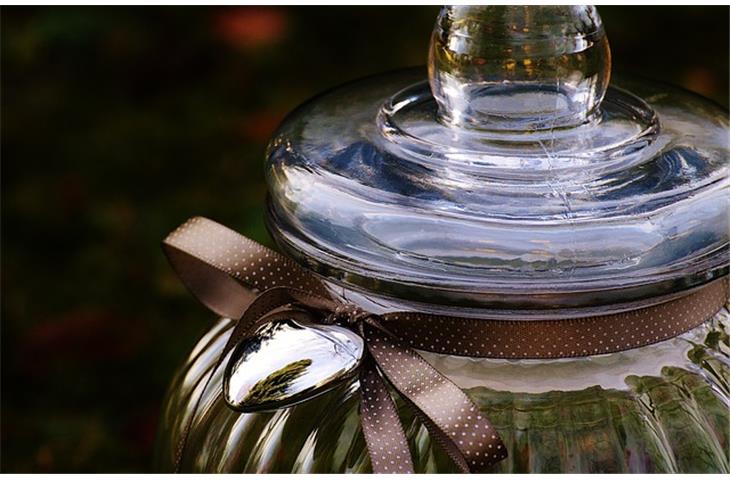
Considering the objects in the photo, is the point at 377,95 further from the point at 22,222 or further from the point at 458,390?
the point at 22,222

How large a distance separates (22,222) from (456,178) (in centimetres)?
128

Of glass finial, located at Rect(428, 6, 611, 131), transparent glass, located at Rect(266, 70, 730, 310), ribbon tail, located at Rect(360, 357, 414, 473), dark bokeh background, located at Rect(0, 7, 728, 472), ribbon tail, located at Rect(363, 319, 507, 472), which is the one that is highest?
glass finial, located at Rect(428, 6, 611, 131)

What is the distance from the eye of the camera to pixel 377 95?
903 mm

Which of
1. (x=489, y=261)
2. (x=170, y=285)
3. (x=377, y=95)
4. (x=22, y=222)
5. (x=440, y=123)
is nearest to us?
(x=489, y=261)

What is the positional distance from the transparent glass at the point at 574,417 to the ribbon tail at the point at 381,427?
0.02 m

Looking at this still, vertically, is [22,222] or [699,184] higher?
[699,184]

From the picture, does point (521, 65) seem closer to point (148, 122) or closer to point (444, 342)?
point (444, 342)

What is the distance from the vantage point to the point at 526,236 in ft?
2.19

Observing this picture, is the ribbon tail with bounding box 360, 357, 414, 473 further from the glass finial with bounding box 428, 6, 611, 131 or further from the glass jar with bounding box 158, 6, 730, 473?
the glass finial with bounding box 428, 6, 611, 131

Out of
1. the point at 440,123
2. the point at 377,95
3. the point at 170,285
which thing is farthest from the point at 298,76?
the point at 440,123

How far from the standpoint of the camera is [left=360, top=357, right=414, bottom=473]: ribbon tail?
2.29ft

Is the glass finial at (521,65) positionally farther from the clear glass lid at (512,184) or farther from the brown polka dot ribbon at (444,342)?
the brown polka dot ribbon at (444,342)

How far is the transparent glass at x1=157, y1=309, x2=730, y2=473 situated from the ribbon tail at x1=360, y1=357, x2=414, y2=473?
0.02 meters

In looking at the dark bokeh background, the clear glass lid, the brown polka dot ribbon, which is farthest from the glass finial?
the dark bokeh background
